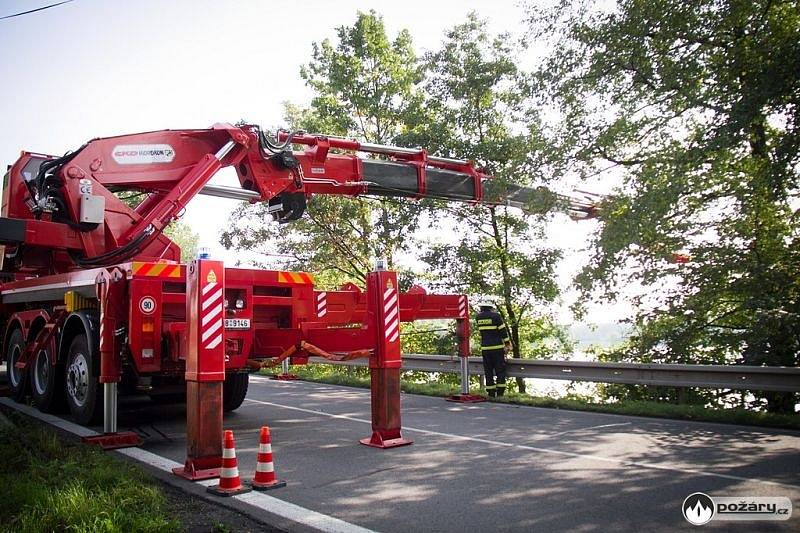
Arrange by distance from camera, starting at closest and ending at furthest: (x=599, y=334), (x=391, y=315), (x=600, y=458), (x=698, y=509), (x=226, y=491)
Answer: (x=698, y=509)
(x=226, y=491)
(x=600, y=458)
(x=391, y=315)
(x=599, y=334)

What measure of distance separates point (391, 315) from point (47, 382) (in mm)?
5483

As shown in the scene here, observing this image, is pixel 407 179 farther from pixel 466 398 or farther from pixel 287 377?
pixel 287 377

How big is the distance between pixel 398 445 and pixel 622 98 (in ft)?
23.6

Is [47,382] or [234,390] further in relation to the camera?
[234,390]

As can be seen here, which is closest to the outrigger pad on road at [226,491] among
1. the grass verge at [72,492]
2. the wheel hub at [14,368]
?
Result: the grass verge at [72,492]

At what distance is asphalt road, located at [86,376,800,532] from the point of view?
457cm

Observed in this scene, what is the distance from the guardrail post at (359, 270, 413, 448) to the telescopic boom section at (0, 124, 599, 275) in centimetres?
361

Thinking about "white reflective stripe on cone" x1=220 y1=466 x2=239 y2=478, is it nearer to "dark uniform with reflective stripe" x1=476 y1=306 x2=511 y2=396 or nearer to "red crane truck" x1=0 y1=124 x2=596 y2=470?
"red crane truck" x1=0 y1=124 x2=596 y2=470

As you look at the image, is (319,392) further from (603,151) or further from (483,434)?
(603,151)

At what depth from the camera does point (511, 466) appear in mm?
6090

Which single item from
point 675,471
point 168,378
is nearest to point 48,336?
point 168,378

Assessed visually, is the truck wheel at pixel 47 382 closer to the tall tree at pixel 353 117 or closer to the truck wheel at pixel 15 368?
the truck wheel at pixel 15 368

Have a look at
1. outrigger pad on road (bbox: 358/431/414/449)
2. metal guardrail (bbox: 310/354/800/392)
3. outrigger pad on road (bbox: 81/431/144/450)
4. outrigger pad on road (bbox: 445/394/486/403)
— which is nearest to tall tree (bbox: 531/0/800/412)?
metal guardrail (bbox: 310/354/800/392)

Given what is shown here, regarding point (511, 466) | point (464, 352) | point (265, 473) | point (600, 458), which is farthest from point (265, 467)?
point (464, 352)
